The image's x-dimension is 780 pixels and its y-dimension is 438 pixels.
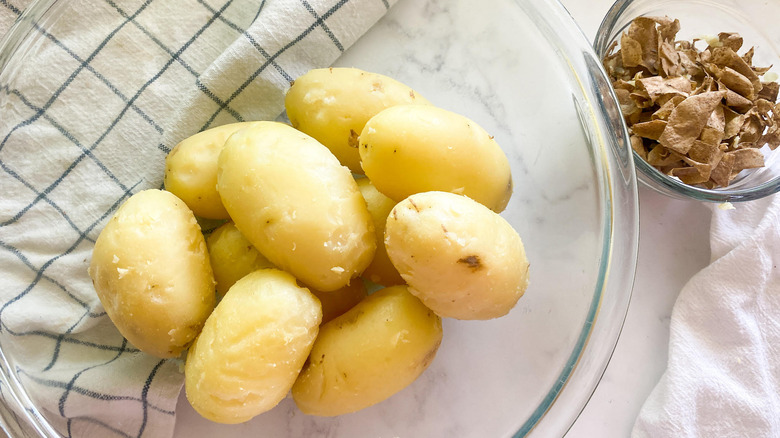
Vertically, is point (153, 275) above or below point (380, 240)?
above

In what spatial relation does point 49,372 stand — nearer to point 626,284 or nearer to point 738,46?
point 626,284

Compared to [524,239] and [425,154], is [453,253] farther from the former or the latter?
[524,239]

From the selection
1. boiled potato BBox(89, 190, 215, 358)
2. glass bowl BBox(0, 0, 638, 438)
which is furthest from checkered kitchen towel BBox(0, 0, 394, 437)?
boiled potato BBox(89, 190, 215, 358)

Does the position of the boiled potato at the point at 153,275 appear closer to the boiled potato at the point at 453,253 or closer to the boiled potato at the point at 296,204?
the boiled potato at the point at 296,204

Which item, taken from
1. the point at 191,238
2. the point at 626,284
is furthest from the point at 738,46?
the point at 191,238

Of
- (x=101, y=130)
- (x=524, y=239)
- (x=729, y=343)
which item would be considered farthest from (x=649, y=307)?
(x=101, y=130)
